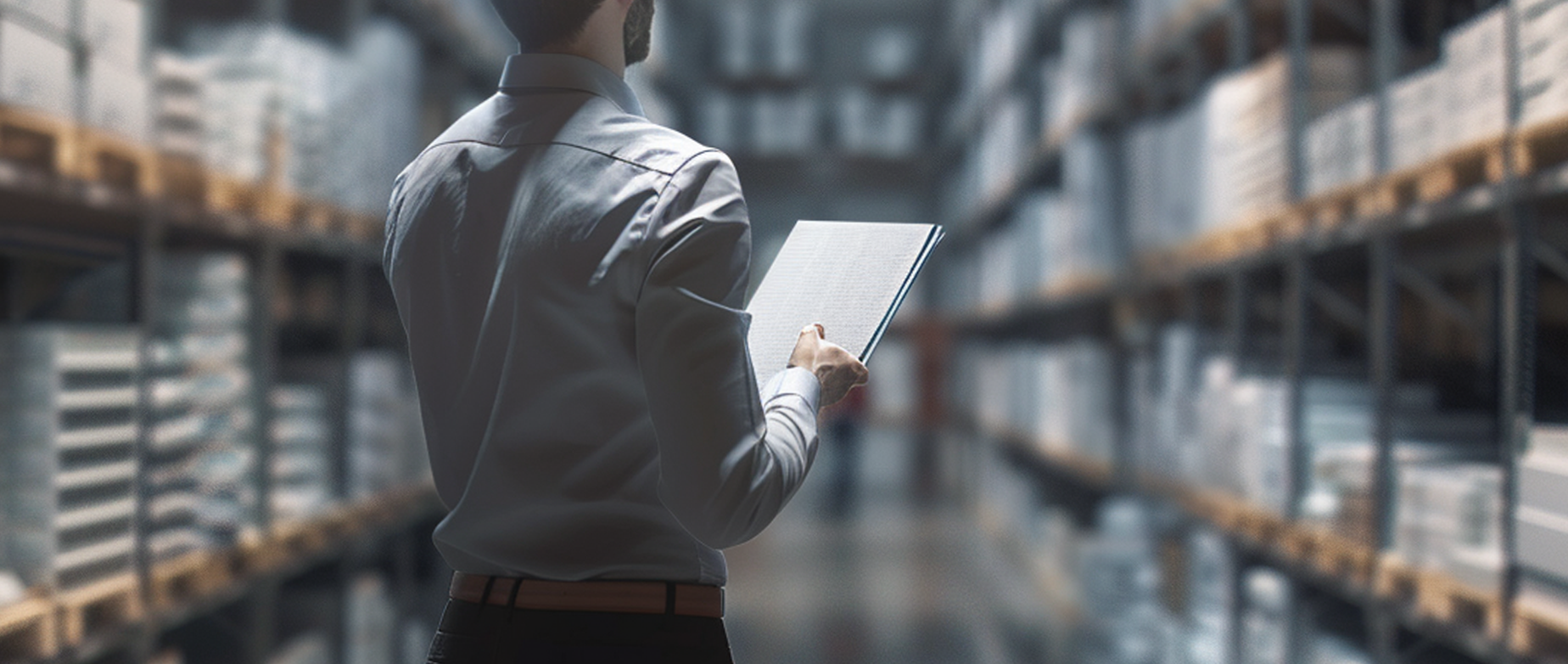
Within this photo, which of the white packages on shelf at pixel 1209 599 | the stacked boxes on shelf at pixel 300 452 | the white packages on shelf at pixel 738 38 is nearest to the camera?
the stacked boxes on shelf at pixel 300 452

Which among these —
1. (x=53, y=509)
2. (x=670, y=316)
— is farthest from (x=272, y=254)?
(x=670, y=316)

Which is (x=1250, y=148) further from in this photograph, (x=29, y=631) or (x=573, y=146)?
(x=29, y=631)

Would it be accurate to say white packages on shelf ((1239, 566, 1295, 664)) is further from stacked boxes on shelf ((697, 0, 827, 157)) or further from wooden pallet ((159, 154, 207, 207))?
stacked boxes on shelf ((697, 0, 827, 157))

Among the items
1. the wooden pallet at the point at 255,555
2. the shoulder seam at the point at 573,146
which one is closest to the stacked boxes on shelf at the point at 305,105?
the wooden pallet at the point at 255,555

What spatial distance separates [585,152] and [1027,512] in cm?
681

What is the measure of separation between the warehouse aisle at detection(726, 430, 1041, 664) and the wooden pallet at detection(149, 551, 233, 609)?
2.82 metres

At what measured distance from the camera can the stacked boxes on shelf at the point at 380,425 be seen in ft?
12.7

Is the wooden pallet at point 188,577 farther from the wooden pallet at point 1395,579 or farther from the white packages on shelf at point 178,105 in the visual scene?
the wooden pallet at point 1395,579

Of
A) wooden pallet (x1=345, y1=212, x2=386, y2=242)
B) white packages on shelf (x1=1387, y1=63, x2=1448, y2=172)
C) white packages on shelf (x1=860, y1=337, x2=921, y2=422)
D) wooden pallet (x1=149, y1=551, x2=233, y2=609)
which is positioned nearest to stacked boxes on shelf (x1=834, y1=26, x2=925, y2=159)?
white packages on shelf (x1=860, y1=337, x2=921, y2=422)

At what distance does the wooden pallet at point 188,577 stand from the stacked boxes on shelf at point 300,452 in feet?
1.29

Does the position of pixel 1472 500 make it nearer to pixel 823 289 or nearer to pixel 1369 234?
pixel 1369 234

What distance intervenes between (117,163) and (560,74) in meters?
1.64

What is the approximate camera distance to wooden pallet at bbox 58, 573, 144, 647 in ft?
7.48

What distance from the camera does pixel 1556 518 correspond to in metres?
2.07
